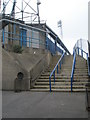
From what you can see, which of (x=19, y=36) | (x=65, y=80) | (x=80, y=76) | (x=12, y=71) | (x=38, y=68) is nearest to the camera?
(x=12, y=71)

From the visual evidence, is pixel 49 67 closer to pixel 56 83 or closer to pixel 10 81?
pixel 56 83

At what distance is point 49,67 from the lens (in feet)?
36.2

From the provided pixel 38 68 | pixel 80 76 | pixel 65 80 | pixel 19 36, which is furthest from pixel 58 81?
pixel 19 36

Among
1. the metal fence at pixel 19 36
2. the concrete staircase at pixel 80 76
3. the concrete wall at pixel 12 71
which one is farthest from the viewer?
the metal fence at pixel 19 36

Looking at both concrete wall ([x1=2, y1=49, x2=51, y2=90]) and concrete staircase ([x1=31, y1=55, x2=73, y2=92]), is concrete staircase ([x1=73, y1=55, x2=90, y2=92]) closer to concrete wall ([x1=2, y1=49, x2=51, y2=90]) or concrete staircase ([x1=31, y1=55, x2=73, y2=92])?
concrete staircase ([x1=31, y1=55, x2=73, y2=92])

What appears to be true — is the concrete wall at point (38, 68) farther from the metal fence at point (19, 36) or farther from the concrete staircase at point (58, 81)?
the metal fence at point (19, 36)

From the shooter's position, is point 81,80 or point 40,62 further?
point 40,62

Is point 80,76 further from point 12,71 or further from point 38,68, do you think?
point 12,71

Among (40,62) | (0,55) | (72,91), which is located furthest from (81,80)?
(0,55)

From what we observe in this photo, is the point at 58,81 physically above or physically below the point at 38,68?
below

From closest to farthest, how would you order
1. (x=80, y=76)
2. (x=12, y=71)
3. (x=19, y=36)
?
(x=12, y=71), (x=80, y=76), (x=19, y=36)

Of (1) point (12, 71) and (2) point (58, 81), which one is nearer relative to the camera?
(1) point (12, 71)

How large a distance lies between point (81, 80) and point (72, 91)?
4.41 ft

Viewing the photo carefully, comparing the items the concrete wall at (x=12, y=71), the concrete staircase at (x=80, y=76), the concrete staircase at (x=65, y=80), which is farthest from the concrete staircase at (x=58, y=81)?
the concrete wall at (x=12, y=71)
